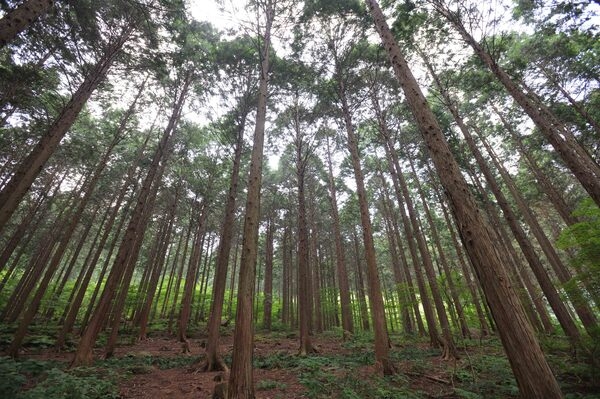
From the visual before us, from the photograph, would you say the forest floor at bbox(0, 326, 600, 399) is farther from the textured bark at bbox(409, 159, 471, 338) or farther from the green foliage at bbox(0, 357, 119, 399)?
the textured bark at bbox(409, 159, 471, 338)

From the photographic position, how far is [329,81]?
39.9 ft

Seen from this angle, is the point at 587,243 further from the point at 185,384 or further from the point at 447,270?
the point at 185,384

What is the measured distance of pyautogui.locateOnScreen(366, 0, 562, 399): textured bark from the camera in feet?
9.54

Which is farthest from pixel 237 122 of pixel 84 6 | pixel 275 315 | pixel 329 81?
pixel 275 315

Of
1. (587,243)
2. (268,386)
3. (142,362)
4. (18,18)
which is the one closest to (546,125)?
(587,243)

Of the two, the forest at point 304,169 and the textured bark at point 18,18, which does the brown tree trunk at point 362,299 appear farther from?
the textured bark at point 18,18

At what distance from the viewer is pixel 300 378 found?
745 centimetres

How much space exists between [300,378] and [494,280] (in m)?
6.25

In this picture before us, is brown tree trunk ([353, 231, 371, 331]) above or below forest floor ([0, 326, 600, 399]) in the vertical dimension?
above

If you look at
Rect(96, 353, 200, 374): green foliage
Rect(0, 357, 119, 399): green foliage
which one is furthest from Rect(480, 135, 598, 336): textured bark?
Rect(96, 353, 200, 374): green foliage

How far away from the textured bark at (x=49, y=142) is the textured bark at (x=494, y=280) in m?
9.81

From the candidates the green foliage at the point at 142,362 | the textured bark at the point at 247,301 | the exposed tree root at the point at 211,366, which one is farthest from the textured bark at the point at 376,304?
the green foliage at the point at 142,362

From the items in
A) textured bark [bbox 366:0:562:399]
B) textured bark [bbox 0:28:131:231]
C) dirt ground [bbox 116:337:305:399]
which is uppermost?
textured bark [bbox 0:28:131:231]

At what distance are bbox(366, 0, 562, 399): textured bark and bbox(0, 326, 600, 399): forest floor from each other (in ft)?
7.16
